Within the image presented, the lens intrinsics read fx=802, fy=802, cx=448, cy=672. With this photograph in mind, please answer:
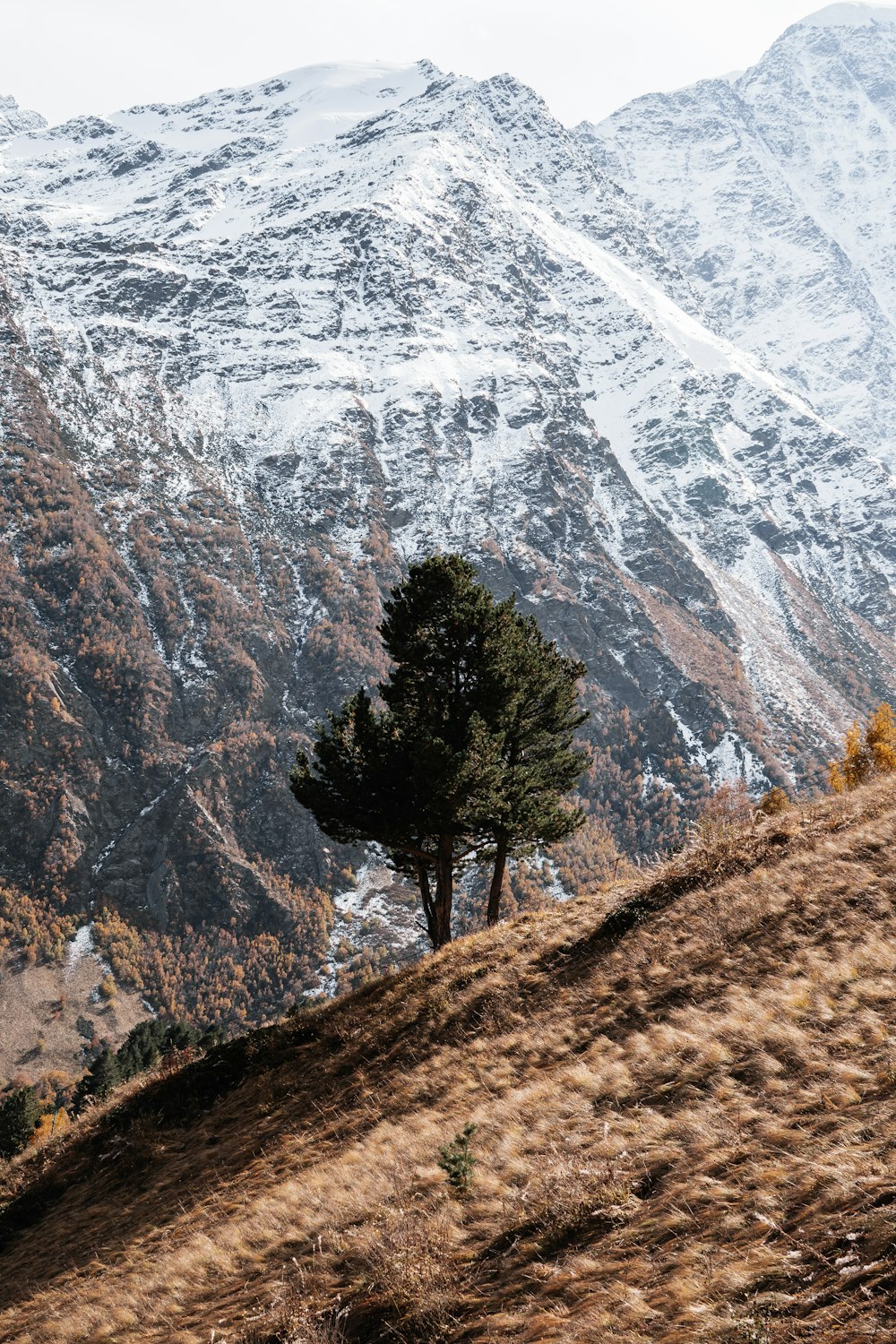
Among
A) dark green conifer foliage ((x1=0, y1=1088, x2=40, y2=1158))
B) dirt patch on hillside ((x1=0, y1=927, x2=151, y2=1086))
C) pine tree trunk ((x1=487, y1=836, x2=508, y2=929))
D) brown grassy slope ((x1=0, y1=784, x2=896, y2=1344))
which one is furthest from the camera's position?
dirt patch on hillside ((x1=0, y1=927, x2=151, y2=1086))

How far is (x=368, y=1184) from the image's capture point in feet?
31.7

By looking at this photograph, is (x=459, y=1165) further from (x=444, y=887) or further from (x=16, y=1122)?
(x=16, y=1122)

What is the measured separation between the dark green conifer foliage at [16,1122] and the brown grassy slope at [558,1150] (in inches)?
2357

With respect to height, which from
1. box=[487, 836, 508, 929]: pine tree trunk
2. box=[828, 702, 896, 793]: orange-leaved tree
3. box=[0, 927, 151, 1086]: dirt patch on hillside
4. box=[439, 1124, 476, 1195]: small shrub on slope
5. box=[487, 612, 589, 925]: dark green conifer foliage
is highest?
box=[487, 612, 589, 925]: dark green conifer foliage

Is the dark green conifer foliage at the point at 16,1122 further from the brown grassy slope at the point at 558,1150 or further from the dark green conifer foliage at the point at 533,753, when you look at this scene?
the dark green conifer foliage at the point at 533,753

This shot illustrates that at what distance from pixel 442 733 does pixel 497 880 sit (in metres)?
6.19

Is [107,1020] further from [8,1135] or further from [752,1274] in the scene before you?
[752,1274]

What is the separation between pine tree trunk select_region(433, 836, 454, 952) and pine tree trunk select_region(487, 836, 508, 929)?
1.48m

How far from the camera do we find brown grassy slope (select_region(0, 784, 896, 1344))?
5891 mm

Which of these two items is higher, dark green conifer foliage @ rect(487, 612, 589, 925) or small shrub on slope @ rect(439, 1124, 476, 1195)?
dark green conifer foliage @ rect(487, 612, 589, 925)

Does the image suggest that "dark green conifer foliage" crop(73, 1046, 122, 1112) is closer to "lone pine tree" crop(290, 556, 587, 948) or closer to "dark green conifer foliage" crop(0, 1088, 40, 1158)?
"dark green conifer foliage" crop(0, 1088, 40, 1158)

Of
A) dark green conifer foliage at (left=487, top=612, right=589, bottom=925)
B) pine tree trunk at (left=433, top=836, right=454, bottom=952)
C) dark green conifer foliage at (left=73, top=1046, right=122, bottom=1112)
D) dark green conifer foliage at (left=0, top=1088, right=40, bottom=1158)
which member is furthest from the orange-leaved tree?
dark green conifer foliage at (left=0, top=1088, right=40, bottom=1158)

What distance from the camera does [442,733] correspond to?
70.6 feet

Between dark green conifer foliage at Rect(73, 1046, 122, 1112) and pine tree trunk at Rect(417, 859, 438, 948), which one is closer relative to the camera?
pine tree trunk at Rect(417, 859, 438, 948)
